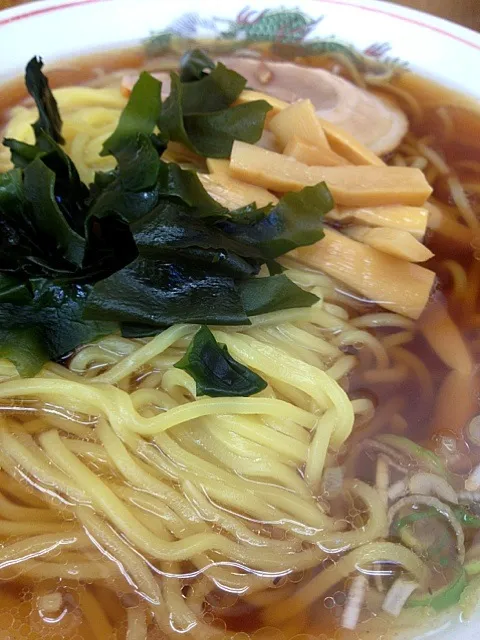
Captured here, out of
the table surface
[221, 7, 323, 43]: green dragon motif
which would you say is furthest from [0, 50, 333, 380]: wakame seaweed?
the table surface

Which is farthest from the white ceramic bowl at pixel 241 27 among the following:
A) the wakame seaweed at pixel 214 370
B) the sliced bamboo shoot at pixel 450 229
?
the wakame seaweed at pixel 214 370

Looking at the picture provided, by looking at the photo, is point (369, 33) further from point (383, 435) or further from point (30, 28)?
point (383, 435)

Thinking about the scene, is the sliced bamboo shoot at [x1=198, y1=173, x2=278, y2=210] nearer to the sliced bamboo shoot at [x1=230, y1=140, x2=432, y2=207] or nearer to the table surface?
the sliced bamboo shoot at [x1=230, y1=140, x2=432, y2=207]

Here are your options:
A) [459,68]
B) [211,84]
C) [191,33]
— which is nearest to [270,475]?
[211,84]

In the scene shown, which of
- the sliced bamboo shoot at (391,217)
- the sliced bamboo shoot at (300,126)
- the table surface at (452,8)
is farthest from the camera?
the table surface at (452,8)

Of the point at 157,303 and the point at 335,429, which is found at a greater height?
the point at 157,303

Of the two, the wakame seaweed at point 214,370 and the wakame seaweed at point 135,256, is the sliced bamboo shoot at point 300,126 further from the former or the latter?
the wakame seaweed at point 214,370

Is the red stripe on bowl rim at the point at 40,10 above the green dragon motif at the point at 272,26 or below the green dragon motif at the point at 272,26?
below
